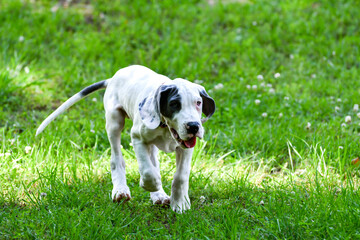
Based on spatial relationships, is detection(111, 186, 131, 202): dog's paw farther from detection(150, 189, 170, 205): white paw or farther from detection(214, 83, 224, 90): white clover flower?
detection(214, 83, 224, 90): white clover flower

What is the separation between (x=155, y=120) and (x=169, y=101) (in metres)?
0.18

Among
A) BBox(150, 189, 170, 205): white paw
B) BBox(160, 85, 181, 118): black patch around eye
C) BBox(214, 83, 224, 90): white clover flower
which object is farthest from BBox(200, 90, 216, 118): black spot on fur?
BBox(214, 83, 224, 90): white clover flower

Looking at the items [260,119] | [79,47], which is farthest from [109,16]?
[260,119]

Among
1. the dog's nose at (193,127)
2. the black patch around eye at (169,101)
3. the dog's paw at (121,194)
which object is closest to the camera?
the dog's nose at (193,127)

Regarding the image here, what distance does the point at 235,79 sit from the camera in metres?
7.01

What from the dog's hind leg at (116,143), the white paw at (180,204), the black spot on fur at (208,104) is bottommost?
the white paw at (180,204)

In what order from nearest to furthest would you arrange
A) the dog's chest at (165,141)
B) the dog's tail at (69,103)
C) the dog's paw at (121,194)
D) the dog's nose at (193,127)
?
the dog's nose at (193,127), the dog's chest at (165,141), the dog's paw at (121,194), the dog's tail at (69,103)

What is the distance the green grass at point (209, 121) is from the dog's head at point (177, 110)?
730 mm

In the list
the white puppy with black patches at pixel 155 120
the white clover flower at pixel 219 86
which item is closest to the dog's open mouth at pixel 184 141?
the white puppy with black patches at pixel 155 120

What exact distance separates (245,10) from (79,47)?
3254 millimetres

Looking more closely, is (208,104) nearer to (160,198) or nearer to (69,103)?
(160,198)

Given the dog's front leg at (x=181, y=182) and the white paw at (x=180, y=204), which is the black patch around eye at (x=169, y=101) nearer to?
the dog's front leg at (x=181, y=182)

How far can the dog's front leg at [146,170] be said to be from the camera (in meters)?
3.48

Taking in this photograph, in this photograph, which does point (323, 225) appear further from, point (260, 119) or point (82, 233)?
point (260, 119)
